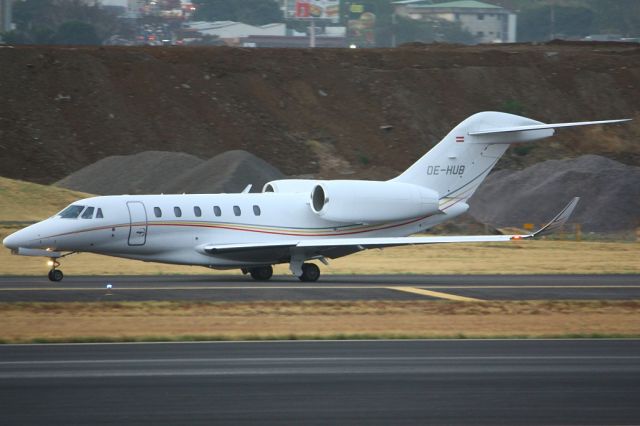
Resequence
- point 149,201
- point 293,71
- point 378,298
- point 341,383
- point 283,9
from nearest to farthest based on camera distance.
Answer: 1. point 341,383
2. point 378,298
3. point 149,201
4. point 293,71
5. point 283,9

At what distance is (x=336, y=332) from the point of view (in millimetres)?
21094

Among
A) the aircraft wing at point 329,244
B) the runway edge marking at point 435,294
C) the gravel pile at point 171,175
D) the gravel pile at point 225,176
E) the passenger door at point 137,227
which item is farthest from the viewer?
the gravel pile at point 171,175

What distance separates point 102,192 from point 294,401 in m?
41.8

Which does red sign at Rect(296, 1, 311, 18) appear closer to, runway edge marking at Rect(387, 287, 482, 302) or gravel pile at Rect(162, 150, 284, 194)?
gravel pile at Rect(162, 150, 284, 194)

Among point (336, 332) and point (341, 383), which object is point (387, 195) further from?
point (341, 383)

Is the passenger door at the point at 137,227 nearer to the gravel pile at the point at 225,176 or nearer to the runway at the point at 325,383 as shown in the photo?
the runway at the point at 325,383

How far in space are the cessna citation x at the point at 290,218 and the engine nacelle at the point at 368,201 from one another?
0.09 feet

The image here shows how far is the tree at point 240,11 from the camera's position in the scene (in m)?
163

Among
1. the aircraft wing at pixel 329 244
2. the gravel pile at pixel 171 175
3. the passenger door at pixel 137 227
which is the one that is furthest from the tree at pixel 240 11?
the passenger door at pixel 137 227

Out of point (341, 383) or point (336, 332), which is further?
point (336, 332)

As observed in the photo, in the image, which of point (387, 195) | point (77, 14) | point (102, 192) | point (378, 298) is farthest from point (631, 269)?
point (77, 14)

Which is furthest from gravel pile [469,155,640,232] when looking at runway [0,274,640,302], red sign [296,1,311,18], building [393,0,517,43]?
building [393,0,517,43]

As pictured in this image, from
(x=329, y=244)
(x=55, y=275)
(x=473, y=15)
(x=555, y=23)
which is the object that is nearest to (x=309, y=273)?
(x=329, y=244)

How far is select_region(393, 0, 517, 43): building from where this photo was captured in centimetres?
15875
